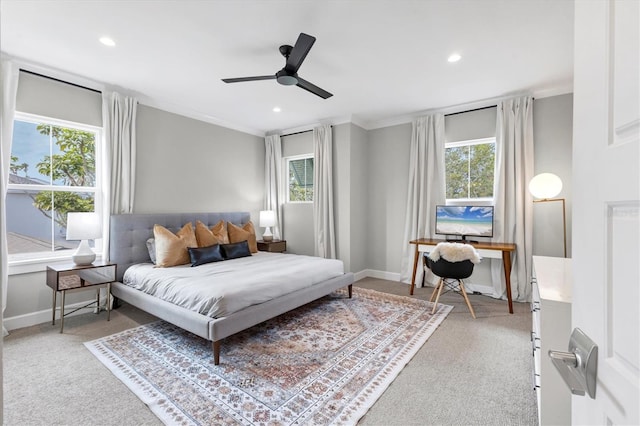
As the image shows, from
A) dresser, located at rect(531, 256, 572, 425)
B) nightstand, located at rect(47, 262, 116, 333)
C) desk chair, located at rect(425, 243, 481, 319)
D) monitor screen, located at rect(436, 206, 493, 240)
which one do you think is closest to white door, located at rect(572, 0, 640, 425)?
dresser, located at rect(531, 256, 572, 425)

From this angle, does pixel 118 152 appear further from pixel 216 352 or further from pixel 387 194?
pixel 387 194

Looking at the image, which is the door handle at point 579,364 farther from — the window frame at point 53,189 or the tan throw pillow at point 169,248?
the window frame at point 53,189

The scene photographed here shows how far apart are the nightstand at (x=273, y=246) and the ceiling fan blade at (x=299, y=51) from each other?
10.2ft

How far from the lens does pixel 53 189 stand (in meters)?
3.38

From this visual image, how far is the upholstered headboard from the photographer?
362 centimetres

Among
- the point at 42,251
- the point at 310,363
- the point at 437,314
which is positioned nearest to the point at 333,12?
the point at 310,363

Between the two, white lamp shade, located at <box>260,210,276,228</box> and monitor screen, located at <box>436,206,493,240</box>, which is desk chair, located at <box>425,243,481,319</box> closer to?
monitor screen, located at <box>436,206,493,240</box>

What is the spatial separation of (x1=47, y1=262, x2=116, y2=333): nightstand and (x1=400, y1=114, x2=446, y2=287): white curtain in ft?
13.4

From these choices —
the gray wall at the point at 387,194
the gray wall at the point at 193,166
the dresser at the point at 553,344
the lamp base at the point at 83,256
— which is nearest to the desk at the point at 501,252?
the gray wall at the point at 387,194

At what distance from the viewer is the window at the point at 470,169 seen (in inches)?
168

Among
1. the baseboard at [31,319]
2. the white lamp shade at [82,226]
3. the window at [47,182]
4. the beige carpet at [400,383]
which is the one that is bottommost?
the beige carpet at [400,383]

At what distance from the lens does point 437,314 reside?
11.2 feet

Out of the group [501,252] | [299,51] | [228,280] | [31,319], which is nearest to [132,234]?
[31,319]

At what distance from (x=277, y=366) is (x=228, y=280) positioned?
0.93 m
